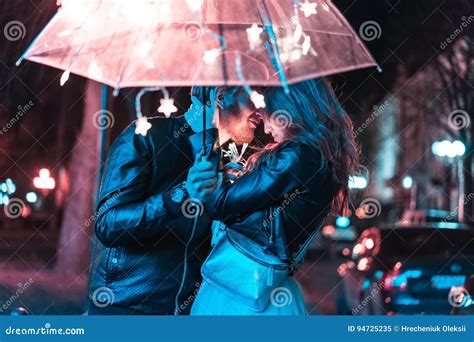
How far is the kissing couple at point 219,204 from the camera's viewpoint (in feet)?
11.7

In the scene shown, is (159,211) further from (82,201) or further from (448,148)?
(448,148)

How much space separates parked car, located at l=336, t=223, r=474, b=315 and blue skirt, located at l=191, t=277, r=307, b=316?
393 mm

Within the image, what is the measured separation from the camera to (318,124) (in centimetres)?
366

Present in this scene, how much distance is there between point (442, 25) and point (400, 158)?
2.29 feet

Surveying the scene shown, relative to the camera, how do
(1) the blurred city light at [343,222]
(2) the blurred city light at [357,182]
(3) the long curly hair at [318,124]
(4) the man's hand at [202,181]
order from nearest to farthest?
(4) the man's hand at [202,181] → (3) the long curly hair at [318,124] → (2) the blurred city light at [357,182] → (1) the blurred city light at [343,222]

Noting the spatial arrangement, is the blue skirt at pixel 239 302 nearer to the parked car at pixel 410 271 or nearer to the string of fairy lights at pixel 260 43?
the parked car at pixel 410 271

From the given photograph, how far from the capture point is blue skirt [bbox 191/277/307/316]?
12.0 ft

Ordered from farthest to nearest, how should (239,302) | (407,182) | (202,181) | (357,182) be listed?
(407,182), (357,182), (239,302), (202,181)

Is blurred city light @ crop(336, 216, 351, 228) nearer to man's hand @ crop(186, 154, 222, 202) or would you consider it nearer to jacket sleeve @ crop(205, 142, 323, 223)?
jacket sleeve @ crop(205, 142, 323, 223)

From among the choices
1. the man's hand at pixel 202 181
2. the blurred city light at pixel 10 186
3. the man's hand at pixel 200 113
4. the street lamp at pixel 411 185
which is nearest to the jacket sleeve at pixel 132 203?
the man's hand at pixel 202 181

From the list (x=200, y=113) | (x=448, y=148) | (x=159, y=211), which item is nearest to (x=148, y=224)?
(x=159, y=211)

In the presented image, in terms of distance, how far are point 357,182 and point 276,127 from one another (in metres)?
0.53

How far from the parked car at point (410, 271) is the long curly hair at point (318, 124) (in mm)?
464

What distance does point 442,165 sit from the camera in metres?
4.02
